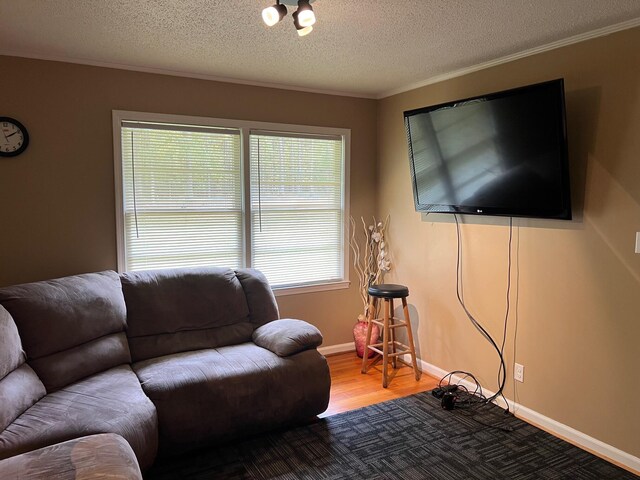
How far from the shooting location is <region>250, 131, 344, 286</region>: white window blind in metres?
3.98

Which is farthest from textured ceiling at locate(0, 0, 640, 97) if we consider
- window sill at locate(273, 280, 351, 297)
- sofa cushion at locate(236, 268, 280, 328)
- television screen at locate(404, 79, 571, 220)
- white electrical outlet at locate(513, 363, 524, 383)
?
white electrical outlet at locate(513, 363, 524, 383)

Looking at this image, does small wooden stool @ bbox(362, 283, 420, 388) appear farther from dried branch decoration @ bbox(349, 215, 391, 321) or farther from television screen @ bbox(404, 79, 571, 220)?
television screen @ bbox(404, 79, 571, 220)

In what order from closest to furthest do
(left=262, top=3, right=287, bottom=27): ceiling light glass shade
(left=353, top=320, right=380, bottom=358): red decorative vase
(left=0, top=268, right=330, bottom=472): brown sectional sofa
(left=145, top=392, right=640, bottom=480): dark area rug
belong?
(left=262, top=3, right=287, bottom=27): ceiling light glass shade → (left=0, top=268, right=330, bottom=472): brown sectional sofa → (left=145, top=392, right=640, bottom=480): dark area rug → (left=353, top=320, right=380, bottom=358): red decorative vase

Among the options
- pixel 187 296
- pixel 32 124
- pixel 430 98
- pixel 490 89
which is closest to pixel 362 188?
pixel 430 98

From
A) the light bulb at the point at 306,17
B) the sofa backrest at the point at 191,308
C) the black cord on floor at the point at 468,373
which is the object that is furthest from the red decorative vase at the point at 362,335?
the light bulb at the point at 306,17

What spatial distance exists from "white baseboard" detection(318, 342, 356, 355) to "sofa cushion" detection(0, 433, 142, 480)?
8.22 ft

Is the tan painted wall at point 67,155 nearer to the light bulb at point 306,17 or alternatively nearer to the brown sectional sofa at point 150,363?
the brown sectional sofa at point 150,363

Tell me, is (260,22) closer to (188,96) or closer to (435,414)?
(188,96)

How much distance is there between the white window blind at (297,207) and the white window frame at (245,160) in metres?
0.04

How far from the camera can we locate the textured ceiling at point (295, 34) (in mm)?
2307

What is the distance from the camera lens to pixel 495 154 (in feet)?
9.73

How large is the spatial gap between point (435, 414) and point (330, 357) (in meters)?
1.36

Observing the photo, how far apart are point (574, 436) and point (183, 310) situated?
2625 millimetres

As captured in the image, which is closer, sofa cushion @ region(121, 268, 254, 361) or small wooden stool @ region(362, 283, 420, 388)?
sofa cushion @ region(121, 268, 254, 361)
